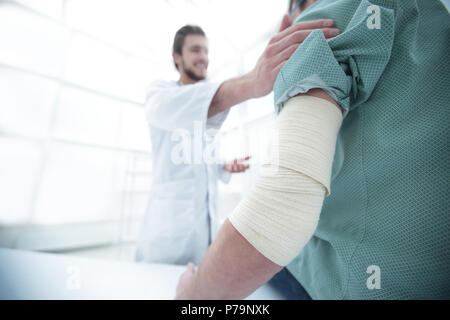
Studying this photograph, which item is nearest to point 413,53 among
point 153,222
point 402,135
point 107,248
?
point 402,135

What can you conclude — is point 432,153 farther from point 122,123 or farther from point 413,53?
point 122,123

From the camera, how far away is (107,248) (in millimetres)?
1770

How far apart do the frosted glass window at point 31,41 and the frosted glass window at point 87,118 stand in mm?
239

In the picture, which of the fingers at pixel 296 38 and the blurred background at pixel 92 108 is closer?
the fingers at pixel 296 38

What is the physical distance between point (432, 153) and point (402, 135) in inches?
1.4

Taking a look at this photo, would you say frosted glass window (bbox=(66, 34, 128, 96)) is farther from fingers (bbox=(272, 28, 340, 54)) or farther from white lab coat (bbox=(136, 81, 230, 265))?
fingers (bbox=(272, 28, 340, 54))

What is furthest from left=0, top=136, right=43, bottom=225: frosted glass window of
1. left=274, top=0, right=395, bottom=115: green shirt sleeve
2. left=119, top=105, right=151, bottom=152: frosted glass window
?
left=274, top=0, right=395, bottom=115: green shirt sleeve

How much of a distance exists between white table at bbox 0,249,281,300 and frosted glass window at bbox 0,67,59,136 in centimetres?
108

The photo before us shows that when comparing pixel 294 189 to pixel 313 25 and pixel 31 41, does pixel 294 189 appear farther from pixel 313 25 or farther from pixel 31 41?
pixel 31 41

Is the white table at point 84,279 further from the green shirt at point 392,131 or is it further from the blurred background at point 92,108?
the blurred background at point 92,108

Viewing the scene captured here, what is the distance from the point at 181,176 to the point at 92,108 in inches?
55.8

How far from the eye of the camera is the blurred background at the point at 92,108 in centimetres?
99

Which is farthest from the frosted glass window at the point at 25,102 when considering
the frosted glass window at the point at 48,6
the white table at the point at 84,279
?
the white table at the point at 84,279

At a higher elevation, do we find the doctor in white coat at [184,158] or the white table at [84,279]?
the doctor in white coat at [184,158]
